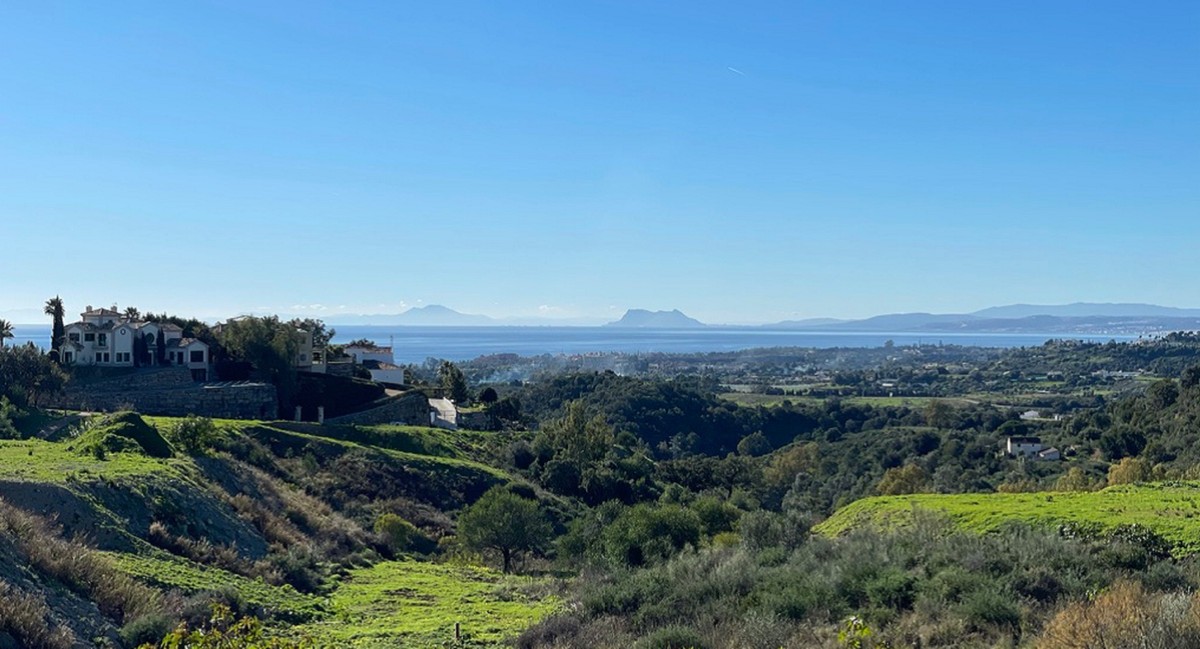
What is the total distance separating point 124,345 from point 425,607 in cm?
2961

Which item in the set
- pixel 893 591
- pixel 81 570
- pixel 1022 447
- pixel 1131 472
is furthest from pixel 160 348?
pixel 1022 447

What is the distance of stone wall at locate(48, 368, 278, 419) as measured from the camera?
38188 millimetres

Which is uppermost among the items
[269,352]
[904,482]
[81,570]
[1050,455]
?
[269,352]

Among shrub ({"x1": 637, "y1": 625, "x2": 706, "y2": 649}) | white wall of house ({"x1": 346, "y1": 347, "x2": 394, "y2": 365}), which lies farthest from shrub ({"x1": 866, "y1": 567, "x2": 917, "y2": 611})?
white wall of house ({"x1": 346, "y1": 347, "x2": 394, "y2": 365})

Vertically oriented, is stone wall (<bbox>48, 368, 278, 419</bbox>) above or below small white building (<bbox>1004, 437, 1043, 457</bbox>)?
above

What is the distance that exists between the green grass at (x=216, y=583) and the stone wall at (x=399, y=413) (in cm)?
2583

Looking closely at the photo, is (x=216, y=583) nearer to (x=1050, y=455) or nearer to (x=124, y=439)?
(x=124, y=439)

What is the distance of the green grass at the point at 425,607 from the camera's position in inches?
589

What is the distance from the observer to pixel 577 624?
14.3 m

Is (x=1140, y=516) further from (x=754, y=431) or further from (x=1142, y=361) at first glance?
(x=1142, y=361)

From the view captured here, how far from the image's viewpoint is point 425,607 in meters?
18.2

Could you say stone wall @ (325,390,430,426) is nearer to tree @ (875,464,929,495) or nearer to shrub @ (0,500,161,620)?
tree @ (875,464,929,495)

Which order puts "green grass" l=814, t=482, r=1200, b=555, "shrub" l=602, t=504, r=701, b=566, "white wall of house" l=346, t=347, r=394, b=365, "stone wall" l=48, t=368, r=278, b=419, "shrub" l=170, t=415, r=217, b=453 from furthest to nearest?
"white wall of house" l=346, t=347, r=394, b=365 < "stone wall" l=48, t=368, r=278, b=419 < "shrub" l=170, t=415, r=217, b=453 < "shrub" l=602, t=504, r=701, b=566 < "green grass" l=814, t=482, r=1200, b=555

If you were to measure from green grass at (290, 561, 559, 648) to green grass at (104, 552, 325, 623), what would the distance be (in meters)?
0.55
